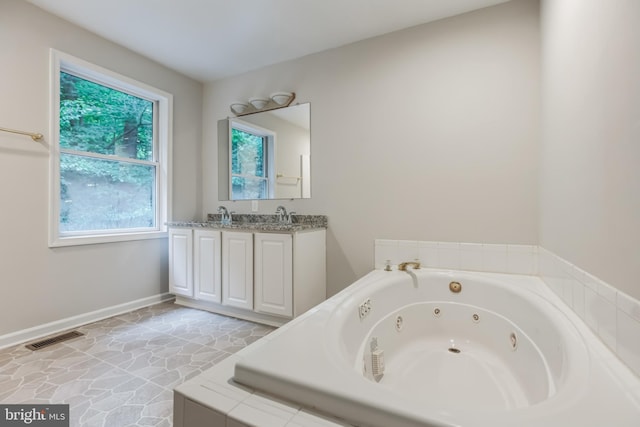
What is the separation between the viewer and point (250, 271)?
250 centimetres

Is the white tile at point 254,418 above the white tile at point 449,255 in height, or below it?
below

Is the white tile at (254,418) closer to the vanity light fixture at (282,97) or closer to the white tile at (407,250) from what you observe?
the white tile at (407,250)

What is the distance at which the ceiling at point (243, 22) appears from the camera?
2.16 m

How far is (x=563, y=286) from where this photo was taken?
4.96 feet

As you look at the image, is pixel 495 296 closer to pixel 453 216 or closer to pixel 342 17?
pixel 453 216

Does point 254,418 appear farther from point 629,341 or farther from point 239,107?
point 239,107

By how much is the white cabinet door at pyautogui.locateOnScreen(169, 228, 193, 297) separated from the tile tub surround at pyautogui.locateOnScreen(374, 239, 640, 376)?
1.76 meters

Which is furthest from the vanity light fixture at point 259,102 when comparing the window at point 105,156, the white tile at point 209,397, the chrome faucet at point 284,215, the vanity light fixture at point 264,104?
the white tile at point 209,397

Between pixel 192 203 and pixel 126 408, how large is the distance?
2295mm

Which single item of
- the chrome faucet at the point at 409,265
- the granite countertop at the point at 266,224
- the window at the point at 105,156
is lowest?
the chrome faucet at the point at 409,265

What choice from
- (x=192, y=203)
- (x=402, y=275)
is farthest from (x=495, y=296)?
(x=192, y=203)

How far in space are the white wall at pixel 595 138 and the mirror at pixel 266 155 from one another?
1.86 meters

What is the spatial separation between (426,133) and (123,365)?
8.66 feet

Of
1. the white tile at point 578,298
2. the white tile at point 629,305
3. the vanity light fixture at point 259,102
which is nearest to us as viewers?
the white tile at point 629,305
